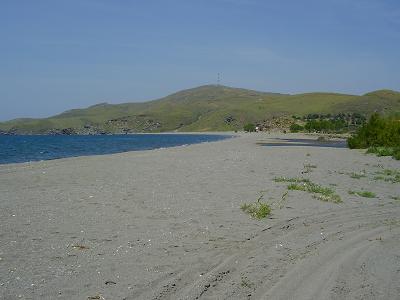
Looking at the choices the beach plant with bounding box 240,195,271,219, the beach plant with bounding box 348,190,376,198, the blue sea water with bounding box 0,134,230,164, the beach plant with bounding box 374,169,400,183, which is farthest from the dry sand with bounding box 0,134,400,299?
the blue sea water with bounding box 0,134,230,164

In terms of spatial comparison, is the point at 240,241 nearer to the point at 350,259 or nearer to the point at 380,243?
the point at 350,259

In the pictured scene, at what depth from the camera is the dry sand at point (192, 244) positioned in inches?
272

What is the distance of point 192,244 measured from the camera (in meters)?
9.41

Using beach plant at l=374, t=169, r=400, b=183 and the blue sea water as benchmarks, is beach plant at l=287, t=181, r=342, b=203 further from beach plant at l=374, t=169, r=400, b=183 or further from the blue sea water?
the blue sea water

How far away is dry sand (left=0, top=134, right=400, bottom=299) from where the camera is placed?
6910 millimetres

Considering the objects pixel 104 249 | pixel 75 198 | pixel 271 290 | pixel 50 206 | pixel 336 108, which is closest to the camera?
pixel 271 290

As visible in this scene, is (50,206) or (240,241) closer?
(240,241)

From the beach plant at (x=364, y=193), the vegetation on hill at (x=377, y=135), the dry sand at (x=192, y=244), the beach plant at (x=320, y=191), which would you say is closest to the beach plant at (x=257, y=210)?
the dry sand at (x=192, y=244)

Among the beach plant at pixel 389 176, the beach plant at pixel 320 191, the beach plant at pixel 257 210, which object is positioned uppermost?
the beach plant at pixel 257 210

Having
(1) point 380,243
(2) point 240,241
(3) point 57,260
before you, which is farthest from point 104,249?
(1) point 380,243

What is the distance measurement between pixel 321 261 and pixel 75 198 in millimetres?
8716

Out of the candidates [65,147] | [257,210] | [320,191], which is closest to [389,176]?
[320,191]

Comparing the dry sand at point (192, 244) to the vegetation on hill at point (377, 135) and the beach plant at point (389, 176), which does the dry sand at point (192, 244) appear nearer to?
the beach plant at point (389, 176)

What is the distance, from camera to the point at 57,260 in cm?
807
